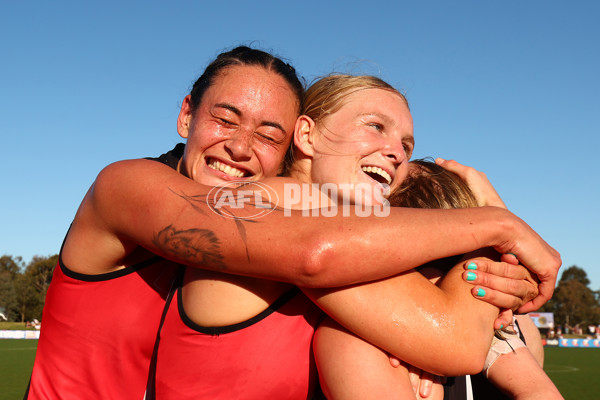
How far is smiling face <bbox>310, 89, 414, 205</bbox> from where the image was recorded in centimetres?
309

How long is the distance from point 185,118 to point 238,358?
6.32ft

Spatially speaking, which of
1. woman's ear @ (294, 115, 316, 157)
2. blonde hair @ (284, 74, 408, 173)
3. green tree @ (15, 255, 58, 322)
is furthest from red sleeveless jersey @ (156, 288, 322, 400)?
green tree @ (15, 255, 58, 322)

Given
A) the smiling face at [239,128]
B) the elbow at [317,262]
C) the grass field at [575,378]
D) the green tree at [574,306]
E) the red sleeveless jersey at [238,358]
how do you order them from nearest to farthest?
the elbow at [317,262], the red sleeveless jersey at [238,358], the smiling face at [239,128], the grass field at [575,378], the green tree at [574,306]

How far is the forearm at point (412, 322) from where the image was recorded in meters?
2.26

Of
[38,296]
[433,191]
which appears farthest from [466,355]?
[38,296]

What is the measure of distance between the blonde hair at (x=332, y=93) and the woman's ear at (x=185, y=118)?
74 centimetres

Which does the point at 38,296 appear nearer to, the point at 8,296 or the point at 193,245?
the point at 8,296

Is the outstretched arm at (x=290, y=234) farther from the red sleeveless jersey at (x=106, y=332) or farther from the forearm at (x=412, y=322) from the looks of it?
the red sleeveless jersey at (x=106, y=332)

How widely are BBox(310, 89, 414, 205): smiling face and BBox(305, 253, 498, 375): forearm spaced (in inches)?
32.6

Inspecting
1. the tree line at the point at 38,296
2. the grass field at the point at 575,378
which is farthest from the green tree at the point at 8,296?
the grass field at the point at 575,378

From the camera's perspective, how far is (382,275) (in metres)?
2.25

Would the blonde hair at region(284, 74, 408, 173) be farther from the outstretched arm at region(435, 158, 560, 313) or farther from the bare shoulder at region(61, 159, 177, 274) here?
the bare shoulder at region(61, 159, 177, 274)

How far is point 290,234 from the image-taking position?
2213mm

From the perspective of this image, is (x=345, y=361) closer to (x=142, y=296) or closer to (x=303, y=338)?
(x=303, y=338)
